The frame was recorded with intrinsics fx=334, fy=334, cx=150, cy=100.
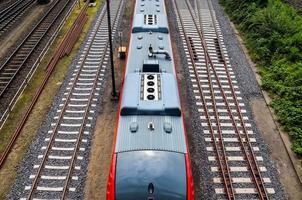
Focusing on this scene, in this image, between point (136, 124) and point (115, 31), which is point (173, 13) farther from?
point (136, 124)

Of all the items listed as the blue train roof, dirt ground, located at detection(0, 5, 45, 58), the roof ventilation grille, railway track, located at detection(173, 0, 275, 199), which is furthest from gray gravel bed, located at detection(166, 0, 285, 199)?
dirt ground, located at detection(0, 5, 45, 58)

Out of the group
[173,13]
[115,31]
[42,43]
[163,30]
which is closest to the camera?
[163,30]

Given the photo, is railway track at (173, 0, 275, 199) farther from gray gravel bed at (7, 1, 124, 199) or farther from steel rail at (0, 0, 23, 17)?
steel rail at (0, 0, 23, 17)

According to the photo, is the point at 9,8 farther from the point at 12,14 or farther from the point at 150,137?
the point at 150,137

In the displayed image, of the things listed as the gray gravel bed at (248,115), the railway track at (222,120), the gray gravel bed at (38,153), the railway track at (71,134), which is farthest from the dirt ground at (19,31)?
the railway track at (222,120)

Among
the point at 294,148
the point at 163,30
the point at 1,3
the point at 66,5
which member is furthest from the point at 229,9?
the point at 1,3

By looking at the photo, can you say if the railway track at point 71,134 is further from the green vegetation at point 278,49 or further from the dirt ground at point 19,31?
the green vegetation at point 278,49
